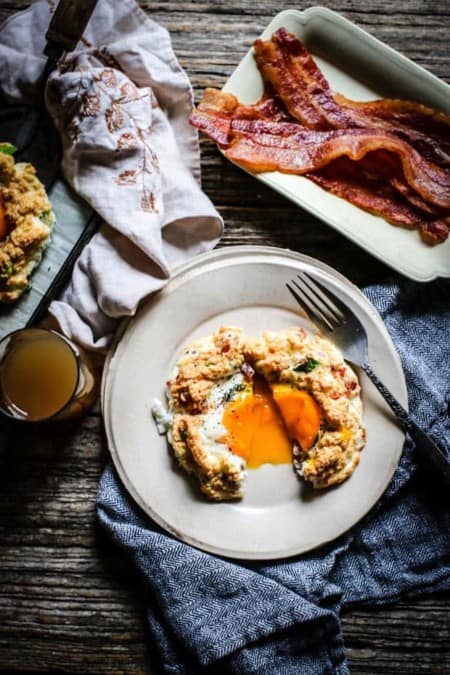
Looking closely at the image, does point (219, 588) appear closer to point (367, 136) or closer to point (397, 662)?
point (397, 662)

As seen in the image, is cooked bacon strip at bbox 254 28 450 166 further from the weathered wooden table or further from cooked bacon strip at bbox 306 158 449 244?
the weathered wooden table

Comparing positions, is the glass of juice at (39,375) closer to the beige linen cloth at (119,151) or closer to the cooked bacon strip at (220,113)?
the beige linen cloth at (119,151)

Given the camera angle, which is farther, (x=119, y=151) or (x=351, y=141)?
(x=351, y=141)

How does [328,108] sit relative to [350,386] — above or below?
above

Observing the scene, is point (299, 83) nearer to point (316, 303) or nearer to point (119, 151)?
point (119, 151)

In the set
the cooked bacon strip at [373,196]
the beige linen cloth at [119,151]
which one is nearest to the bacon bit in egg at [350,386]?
the cooked bacon strip at [373,196]

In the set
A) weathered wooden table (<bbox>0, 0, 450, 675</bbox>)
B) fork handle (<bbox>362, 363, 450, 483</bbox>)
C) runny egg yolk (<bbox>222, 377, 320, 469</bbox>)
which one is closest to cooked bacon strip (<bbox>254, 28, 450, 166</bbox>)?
weathered wooden table (<bbox>0, 0, 450, 675</bbox>)

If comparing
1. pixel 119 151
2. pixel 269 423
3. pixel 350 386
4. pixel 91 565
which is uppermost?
pixel 119 151

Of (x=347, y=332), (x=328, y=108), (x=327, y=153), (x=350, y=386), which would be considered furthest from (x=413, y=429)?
(x=328, y=108)
